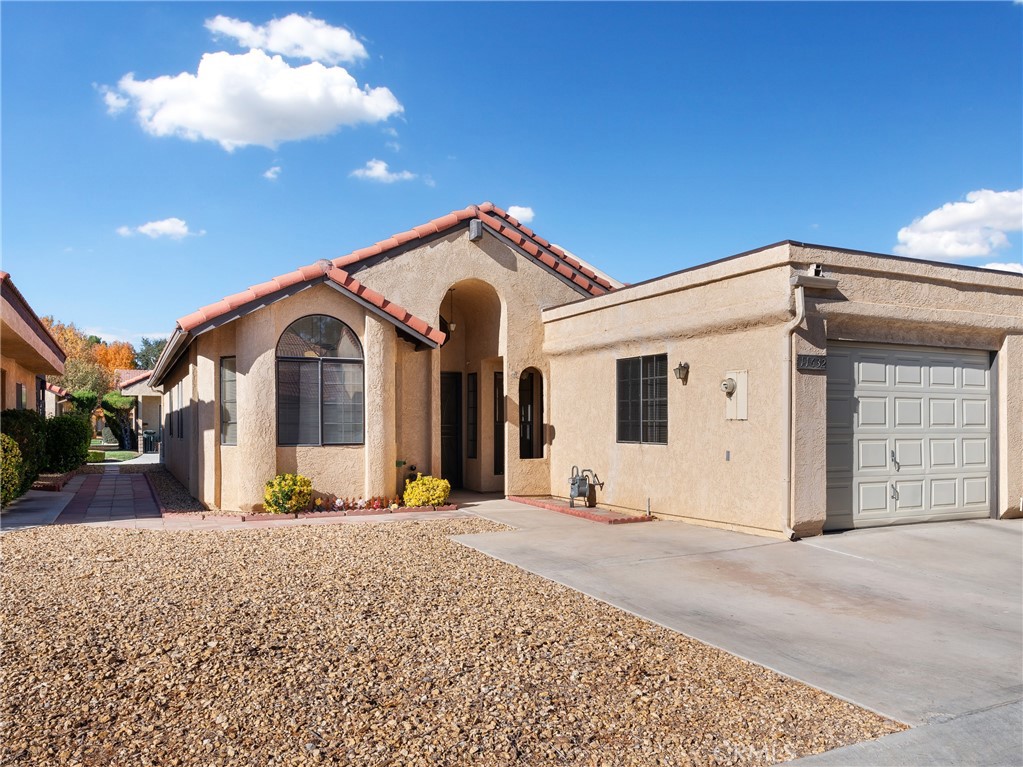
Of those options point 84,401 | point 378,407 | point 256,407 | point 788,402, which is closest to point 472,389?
point 378,407

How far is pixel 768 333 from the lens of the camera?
9945mm

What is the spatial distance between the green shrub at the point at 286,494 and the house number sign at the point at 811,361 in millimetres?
8101

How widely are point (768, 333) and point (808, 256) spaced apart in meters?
1.13

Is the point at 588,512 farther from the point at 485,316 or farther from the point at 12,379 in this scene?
the point at 12,379

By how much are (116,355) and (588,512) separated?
224 ft

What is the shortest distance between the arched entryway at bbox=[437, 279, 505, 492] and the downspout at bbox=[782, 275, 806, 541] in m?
6.63

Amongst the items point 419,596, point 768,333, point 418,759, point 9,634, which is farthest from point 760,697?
point 768,333

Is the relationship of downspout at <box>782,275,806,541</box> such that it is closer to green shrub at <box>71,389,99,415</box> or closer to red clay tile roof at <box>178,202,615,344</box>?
red clay tile roof at <box>178,202,615,344</box>

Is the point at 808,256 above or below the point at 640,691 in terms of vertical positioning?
above

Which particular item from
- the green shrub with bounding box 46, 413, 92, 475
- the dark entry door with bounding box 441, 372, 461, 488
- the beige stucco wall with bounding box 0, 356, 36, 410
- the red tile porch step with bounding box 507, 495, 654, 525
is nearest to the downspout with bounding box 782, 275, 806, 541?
the red tile porch step with bounding box 507, 495, 654, 525

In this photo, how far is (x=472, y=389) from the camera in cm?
1642

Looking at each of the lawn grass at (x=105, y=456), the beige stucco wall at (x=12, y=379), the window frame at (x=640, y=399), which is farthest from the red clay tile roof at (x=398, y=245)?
the lawn grass at (x=105, y=456)

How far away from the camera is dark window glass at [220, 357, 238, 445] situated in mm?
12798

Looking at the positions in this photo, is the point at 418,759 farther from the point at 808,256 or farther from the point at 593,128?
the point at 593,128
